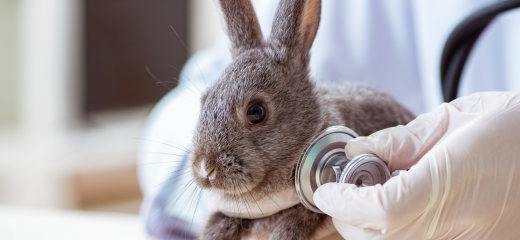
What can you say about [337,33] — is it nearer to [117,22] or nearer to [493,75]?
[493,75]

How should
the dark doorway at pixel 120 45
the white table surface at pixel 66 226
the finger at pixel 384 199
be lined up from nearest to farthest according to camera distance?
the finger at pixel 384 199 → the white table surface at pixel 66 226 → the dark doorway at pixel 120 45

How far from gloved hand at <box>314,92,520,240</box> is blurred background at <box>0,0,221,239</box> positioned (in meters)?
2.19

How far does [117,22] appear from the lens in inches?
106

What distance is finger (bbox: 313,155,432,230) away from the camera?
0.73 metres

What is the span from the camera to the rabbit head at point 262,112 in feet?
2.70

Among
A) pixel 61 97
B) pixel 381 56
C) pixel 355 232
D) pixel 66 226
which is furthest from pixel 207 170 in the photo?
pixel 61 97

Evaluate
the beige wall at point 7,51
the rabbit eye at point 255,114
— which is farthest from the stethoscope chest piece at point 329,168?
the beige wall at point 7,51

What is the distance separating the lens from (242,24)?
0.98 m

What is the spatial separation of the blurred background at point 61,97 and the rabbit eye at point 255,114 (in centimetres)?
202

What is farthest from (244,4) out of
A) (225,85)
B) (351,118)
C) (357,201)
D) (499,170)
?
(499,170)

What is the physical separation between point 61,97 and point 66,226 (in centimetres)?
182

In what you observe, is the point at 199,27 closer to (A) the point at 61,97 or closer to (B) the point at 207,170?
(A) the point at 61,97

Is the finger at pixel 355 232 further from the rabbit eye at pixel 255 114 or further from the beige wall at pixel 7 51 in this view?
the beige wall at pixel 7 51

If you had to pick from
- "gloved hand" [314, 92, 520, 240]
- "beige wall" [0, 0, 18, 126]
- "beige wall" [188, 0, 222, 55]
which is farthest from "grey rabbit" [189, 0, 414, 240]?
"beige wall" [0, 0, 18, 126]
